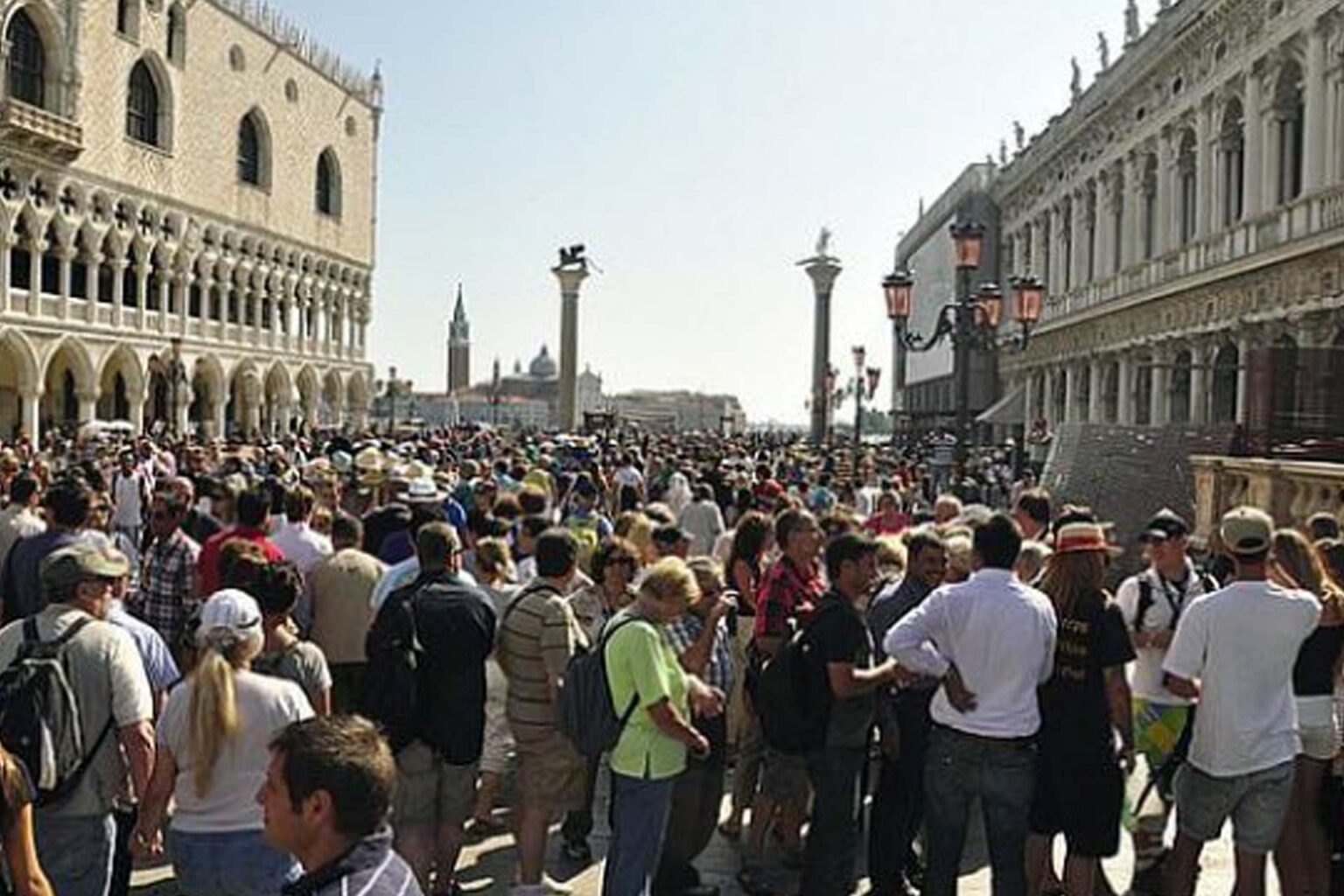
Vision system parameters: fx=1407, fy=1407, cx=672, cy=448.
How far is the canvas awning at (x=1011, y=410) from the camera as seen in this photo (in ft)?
157

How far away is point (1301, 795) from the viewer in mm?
5883

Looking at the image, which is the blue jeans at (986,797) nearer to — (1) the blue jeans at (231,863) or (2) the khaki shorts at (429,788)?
(2) the khaki shorts at (429,788)

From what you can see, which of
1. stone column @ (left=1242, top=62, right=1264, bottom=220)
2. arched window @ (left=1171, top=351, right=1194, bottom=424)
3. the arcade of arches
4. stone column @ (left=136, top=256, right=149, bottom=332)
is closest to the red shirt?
stone column @ (left=1242, top=62, right=1264, bottom=220)

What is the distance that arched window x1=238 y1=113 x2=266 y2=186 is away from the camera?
52.6 m

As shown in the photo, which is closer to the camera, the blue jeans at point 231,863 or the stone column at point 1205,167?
the blue jeans at point 231,863

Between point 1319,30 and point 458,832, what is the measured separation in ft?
71.7

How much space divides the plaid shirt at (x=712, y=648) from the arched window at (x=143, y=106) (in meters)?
41.3

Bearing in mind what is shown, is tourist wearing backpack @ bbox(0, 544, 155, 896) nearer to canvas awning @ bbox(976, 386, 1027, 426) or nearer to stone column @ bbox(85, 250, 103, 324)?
stone column @ bbox(85, 250, 103, 324)

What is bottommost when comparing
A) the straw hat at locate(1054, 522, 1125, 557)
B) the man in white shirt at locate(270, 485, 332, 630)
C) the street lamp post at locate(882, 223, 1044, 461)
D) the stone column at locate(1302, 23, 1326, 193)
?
the man in white shirt at locate(270, 485, 332, 630)

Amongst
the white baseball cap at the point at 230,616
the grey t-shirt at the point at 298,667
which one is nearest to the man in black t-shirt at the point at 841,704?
the grey t-shirt at the point at 298,667

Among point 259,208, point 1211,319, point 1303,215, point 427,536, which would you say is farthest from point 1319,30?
point 259,208

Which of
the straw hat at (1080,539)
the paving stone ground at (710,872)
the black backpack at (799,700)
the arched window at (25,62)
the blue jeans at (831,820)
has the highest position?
the arched window at (25,62)

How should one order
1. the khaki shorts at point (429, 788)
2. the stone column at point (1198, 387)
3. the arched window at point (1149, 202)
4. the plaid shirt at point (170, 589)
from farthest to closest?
the arched window at point (1149, 202) < the stone column at point (1198, 387) < the plaid shirt at point (170, 589) < the khaki shorts at point (429, 788)

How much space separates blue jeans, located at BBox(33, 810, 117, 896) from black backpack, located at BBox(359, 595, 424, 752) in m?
1.23
